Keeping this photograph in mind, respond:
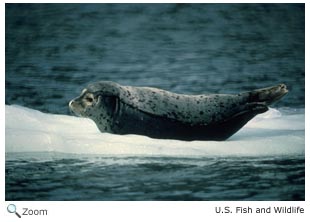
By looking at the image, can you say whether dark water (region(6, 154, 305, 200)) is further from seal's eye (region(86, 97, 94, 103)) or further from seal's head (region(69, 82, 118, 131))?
seal's eye (region(86, 97, 94, 103))

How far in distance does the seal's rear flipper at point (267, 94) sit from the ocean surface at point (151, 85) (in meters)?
0.40

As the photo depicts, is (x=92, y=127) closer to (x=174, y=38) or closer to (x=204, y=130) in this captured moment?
(x=204, y=130)

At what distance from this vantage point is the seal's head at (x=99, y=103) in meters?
7.07

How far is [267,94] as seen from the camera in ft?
24.1

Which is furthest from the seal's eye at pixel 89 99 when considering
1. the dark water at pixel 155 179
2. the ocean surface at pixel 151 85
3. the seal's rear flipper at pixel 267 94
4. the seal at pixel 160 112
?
the seal's rear flipper at pixel 267 94

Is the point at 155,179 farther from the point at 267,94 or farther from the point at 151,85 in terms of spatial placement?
the point at 151,85

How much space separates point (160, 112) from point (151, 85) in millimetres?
1613

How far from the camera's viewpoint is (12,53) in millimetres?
8242

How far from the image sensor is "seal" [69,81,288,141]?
276 inches

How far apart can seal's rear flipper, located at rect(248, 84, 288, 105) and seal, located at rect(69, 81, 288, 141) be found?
3.9 inches
